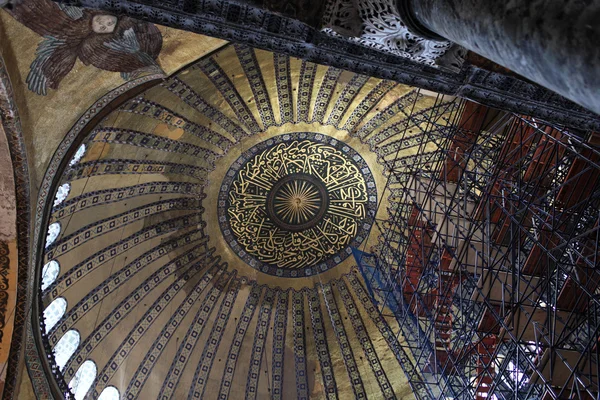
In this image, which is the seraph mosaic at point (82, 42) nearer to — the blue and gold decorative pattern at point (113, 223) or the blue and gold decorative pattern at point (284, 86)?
the blue and gold decorative pattern at point (284, 86)

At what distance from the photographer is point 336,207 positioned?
45.4 ft

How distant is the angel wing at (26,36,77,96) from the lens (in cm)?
668

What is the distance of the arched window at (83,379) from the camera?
407 inches

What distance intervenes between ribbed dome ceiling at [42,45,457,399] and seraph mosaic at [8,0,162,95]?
1.99m

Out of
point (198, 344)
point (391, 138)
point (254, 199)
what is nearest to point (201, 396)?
point (198, 344)

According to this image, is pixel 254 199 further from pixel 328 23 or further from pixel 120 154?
pixel 328 23

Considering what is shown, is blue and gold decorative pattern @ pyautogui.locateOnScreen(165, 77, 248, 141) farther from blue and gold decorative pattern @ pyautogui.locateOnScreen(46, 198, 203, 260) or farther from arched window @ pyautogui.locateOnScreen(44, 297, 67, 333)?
arched window @ pyautogui.locateOnScreen(44, 297, 67, 333)

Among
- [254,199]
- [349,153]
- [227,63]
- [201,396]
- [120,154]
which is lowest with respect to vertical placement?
[201,396]

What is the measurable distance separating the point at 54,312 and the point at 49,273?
2.61 ft

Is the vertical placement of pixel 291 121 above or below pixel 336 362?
above

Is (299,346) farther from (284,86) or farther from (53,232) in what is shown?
(53,232)

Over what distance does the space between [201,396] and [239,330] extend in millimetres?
1783

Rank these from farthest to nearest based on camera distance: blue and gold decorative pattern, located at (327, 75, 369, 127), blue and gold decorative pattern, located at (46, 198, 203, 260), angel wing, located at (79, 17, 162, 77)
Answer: blue and gold decorative pattern, located at (327, 75, 369, 127), blue and gold decorative pattern, located at (46, 198, 203, 260), angel wing, located at (79, 17, 162, 77)

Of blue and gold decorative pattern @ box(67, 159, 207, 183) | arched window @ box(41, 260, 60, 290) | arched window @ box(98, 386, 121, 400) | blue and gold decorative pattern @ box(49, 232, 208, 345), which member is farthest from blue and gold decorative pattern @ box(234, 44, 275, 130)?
arched window @ box(98, 386, 121, 400)
